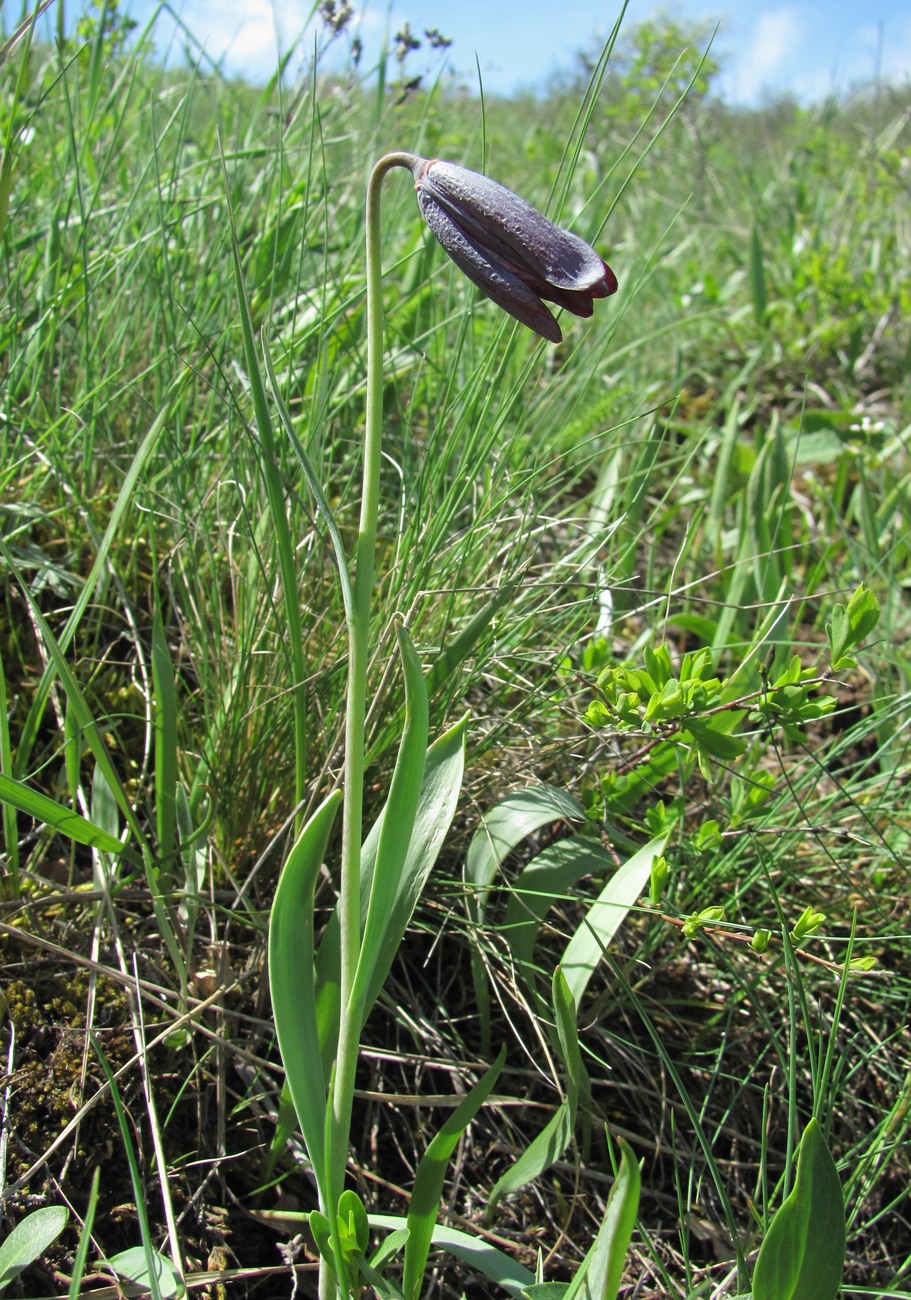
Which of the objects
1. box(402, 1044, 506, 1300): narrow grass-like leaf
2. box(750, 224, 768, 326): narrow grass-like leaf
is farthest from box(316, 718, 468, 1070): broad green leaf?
box(750, 224, 768, 326): narrow grass-like leaf

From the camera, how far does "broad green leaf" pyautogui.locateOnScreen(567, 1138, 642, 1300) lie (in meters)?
0.79

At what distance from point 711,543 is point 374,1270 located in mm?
1552

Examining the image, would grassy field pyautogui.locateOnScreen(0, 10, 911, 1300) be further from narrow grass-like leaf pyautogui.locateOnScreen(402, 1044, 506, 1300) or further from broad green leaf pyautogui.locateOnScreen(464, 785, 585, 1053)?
narrow grass-like leaf pyautogui.locateOnScreen(402, 1044, 506, 1300)

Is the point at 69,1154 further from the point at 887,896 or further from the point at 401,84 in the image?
the point at 401,84

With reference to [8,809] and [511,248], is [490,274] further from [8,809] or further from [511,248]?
[8,809]

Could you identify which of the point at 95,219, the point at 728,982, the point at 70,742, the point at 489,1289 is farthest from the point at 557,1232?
the point at 95,219

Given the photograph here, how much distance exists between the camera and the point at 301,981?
0.91 metres

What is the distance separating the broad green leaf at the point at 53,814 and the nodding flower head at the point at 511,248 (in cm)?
62

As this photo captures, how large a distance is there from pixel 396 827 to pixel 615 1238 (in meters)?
0.37

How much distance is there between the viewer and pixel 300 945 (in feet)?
2.98

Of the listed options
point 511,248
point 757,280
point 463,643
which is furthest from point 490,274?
point 757,280

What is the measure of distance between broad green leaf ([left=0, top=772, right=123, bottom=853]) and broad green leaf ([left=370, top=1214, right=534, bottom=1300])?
18.3 inches

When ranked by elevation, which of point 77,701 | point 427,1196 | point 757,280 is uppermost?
point 757,280

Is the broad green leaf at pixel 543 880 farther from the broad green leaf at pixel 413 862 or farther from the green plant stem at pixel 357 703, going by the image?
the green plant stem at pixel 357 703
